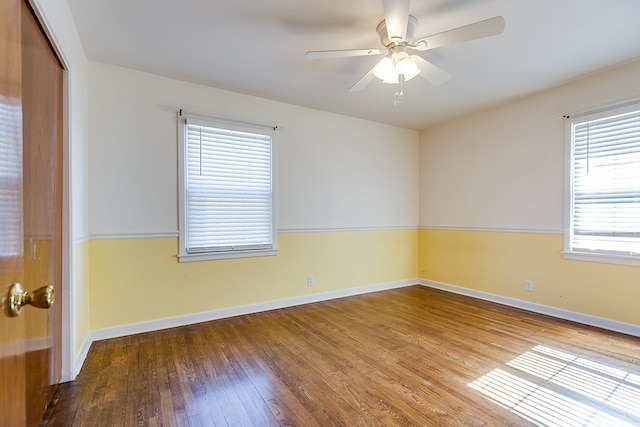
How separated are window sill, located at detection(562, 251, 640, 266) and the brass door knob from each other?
4068 millimetres

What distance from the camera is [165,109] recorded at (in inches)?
118

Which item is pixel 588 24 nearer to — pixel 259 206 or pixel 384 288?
pixel 259 206

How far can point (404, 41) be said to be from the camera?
207 cm

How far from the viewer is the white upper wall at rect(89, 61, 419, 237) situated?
2.75 metres

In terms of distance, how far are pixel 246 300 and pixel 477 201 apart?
3.21 m

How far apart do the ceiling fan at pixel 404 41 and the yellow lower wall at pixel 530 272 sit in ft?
7.79

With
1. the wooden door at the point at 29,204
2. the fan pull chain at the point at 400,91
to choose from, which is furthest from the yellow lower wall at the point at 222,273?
the fan pull chain at the point at 400,91

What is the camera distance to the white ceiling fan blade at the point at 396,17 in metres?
1.66

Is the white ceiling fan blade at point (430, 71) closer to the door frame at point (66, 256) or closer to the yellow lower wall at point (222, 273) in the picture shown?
the yellow lower wall at point (222, 273)

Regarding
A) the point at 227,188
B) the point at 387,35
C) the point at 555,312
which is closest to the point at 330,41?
the point at 387,35

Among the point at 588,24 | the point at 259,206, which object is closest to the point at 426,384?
the point at 259,206

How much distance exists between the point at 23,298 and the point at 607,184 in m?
4.18

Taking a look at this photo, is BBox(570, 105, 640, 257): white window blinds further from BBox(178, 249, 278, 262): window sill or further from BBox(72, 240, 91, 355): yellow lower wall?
BBox(72, 240, 91, 355): yellow lower wall

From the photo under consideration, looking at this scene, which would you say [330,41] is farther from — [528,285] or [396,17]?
[528,285]
